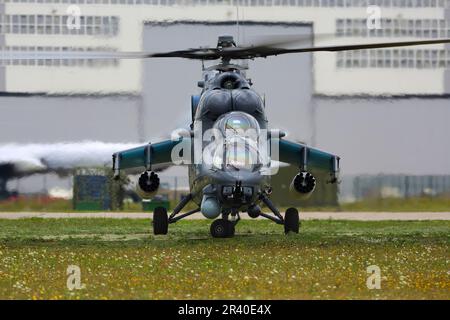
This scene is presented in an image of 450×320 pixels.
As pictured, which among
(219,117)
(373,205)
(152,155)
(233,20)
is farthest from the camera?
(373,205)

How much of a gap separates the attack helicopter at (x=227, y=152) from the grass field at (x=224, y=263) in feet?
3.59

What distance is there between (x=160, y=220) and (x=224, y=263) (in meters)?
9.89

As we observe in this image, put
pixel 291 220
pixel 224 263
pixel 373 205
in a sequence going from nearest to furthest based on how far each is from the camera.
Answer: pixel 224 263
pixel 291 220
pixel 373 205

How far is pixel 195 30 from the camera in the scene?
114ft

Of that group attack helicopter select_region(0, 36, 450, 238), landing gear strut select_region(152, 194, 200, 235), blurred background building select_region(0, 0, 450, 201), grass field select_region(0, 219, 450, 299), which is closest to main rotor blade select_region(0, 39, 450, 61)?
attack helicopter select_region(0, 36, 450, 238)

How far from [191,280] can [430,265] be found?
5.30 m

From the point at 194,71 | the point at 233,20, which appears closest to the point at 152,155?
the point at 194,71

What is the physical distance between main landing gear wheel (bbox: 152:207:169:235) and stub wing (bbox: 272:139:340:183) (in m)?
3.69

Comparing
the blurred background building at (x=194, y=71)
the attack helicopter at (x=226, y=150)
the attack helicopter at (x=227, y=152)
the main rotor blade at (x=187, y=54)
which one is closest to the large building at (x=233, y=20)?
the blurred background building at (x=194, y=71)

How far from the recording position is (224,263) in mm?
21781

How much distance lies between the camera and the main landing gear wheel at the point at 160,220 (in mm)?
31469

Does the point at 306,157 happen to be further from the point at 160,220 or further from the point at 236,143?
the point at 160,220

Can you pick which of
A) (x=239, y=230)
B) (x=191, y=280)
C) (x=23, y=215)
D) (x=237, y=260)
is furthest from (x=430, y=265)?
(x=23, y=215)
